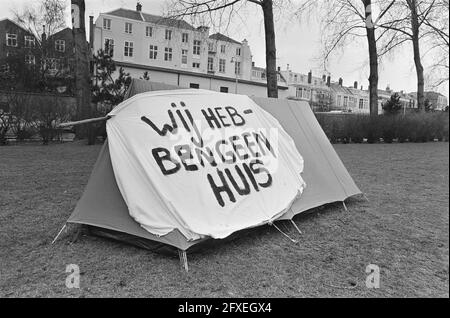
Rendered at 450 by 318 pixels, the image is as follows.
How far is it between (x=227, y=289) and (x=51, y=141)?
14.1 metres

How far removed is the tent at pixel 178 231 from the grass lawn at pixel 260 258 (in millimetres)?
199

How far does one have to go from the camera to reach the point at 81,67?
15.2 metres

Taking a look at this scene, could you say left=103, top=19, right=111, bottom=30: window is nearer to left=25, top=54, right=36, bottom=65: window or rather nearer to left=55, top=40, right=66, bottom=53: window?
left=55, top=40, right=66, bottom=53: window

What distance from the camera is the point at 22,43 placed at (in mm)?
37906

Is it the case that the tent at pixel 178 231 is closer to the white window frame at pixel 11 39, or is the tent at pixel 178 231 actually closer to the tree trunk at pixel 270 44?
the tree trunk at pixel 270 44

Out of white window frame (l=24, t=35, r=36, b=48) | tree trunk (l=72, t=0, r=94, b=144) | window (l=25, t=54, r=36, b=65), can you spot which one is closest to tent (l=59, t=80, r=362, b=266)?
tree trunk (l=72, t=0, r=94, b=144)

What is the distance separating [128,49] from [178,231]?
176ft

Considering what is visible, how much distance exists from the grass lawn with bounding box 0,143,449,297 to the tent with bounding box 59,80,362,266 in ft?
0.65

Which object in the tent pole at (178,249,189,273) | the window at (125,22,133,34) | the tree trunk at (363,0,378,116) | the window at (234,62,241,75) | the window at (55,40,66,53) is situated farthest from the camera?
the window at (234,62,241,75)

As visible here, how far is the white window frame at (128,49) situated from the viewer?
2104 inches

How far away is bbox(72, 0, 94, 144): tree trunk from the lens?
14672 millimetres

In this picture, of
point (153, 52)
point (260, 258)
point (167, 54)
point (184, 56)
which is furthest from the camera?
point (184, 56)

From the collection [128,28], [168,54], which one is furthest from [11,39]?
[168,54]

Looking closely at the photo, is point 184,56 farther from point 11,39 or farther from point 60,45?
point 11,39
